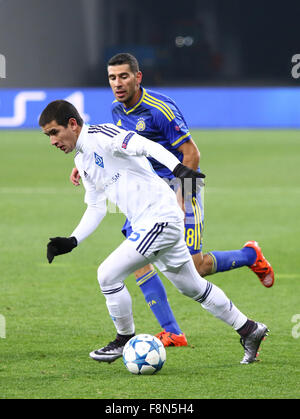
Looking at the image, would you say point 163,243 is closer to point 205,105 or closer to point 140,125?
point 140,125

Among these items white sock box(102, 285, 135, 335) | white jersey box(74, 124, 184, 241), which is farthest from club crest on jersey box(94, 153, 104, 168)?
white sock box(102, 285, 135, 335)

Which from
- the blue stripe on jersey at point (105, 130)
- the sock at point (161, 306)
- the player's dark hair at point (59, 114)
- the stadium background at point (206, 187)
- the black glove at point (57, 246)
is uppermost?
the player's dark hair at point (59, 114)

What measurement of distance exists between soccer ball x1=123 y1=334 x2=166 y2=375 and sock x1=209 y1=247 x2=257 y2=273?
4.58 ft

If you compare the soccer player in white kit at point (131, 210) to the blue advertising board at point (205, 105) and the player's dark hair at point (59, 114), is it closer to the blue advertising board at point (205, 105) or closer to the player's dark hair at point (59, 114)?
the player's dark hair at point (59, 114)

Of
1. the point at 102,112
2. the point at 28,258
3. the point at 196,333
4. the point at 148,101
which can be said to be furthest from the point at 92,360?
the point at 102,112

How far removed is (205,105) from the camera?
27516mm

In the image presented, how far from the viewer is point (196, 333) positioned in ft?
20.5

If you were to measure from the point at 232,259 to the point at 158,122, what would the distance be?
1.24m

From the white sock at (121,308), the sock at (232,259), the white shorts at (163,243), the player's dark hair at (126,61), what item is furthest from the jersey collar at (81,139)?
the sock at (232,259)

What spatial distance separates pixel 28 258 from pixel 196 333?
342cm

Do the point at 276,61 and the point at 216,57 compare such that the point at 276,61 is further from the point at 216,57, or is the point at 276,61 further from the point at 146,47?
the point at 146,47

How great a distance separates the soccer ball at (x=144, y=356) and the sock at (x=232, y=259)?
54.9 inches

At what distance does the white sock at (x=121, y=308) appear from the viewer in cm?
523

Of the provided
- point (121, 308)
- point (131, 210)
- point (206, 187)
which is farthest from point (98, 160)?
point (206, 187)
